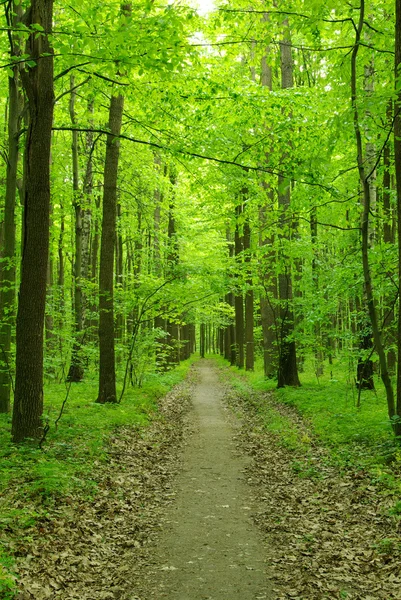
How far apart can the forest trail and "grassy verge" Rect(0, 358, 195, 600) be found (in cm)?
139

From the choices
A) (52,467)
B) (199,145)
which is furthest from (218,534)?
(199,145)

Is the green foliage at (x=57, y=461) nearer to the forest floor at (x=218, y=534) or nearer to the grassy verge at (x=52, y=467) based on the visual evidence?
the grassy verge at (x=52, y=467)

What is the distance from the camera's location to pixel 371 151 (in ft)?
41.3

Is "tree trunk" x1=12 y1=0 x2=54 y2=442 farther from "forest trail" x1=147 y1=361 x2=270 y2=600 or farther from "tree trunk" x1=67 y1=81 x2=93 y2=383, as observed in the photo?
"tree trunk" x1=67 y1=81 x2=93 y2=383

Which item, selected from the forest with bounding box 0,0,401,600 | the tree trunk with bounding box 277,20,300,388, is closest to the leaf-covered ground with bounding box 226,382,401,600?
the forest with bounding box 0,0,401,600

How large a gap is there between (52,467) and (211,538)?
99.9 inches

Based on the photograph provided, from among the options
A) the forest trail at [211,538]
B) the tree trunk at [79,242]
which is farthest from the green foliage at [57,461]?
the tree trunk at [79,242]

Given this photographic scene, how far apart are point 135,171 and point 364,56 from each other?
10.8 meters

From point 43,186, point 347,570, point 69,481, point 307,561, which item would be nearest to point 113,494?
point 69,481

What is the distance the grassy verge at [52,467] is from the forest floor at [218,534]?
0.51 feet

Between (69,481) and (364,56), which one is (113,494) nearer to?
(69,481)

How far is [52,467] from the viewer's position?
22.0 feet

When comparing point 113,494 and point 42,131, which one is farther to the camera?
point 42,131

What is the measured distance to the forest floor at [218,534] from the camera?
4453 mm
